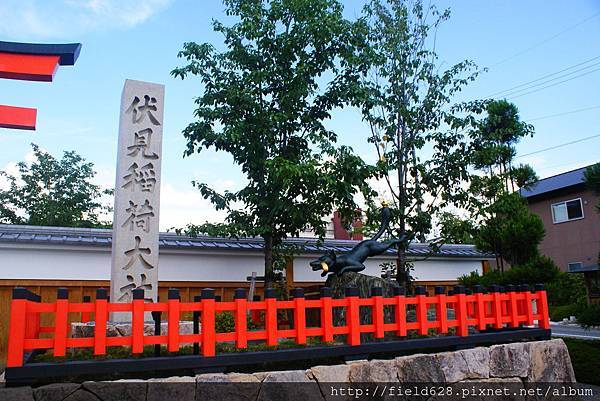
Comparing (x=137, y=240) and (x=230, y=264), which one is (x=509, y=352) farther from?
(x=230, y=264)

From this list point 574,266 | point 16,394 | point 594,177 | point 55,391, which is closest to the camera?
point 16,394

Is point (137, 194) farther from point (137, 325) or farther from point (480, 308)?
point (480, 308)

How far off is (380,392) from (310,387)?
0.87m

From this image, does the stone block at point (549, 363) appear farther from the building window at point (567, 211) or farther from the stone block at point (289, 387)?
the building window at point (567, 211)

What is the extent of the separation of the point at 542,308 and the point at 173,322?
523 cm

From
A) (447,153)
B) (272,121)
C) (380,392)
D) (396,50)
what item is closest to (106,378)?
(380,392)

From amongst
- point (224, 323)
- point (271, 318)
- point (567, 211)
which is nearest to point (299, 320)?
point (271, 318)

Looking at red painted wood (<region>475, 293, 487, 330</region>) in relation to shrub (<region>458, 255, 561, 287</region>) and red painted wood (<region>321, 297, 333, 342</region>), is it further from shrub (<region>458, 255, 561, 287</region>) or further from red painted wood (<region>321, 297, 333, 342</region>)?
shrub (<region>458, 255, 561, 287</region>)

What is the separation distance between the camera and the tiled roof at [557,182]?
78.6 ft

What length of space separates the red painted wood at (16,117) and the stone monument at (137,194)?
5.64 feet

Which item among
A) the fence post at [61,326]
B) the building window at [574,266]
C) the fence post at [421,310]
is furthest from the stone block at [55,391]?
the building window at [574,266]

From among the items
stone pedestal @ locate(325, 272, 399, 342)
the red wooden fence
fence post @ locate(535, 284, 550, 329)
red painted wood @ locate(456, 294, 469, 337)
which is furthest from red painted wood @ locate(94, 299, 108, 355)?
fence post @ locate(535, 284, 550, 329)

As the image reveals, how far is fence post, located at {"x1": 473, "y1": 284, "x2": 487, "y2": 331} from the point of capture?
6051 millimetres

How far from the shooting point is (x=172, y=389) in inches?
167
